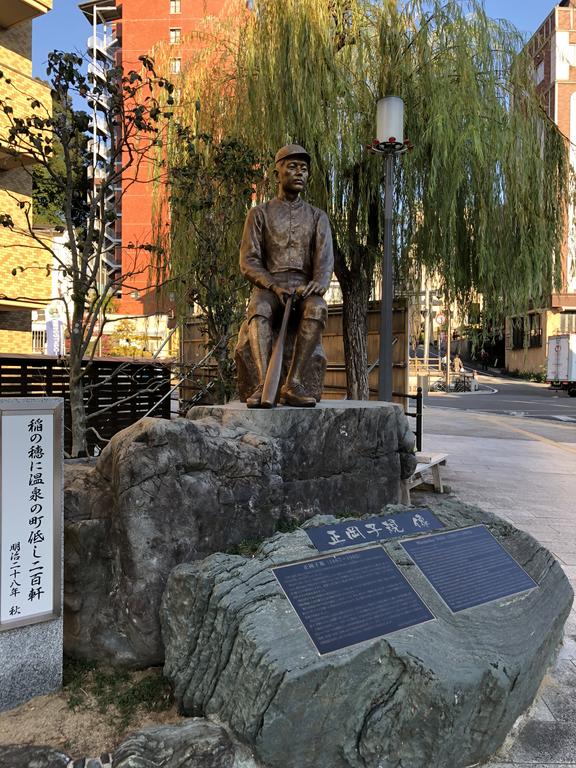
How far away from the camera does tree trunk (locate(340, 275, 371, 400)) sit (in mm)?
7668

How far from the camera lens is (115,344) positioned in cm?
Result: 2075

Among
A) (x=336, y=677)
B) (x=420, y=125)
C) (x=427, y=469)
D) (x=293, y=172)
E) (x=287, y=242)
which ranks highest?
(x=420, y=125)

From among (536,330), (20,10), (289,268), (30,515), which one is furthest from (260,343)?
(536,330)

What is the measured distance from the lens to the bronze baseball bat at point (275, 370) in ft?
12.2

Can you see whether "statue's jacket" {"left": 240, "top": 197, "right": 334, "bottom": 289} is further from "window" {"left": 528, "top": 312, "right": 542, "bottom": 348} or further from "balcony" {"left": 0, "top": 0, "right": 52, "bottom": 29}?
"window" {"left": 528, "top": 312, "right": 542, "bottom": 348}

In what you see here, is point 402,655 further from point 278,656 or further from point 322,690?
point 278,656

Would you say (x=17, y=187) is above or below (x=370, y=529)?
above

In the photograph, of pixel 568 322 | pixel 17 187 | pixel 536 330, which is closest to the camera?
pixel 17 187

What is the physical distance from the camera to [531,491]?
7285mm

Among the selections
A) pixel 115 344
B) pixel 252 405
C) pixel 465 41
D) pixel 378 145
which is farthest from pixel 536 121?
pixel 115 344

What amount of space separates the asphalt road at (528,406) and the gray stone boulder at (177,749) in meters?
11.6

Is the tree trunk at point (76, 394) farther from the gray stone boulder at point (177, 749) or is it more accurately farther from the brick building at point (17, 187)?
the brick building at point (17, 187)

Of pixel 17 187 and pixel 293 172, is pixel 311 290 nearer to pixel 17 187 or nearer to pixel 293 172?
pixel 293 172

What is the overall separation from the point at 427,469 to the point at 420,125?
407 centimetres
